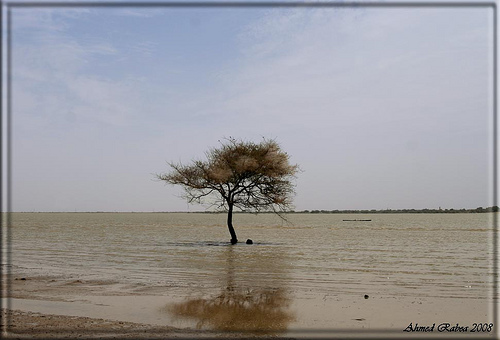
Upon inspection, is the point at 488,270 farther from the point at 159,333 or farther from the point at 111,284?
the point at 159,333

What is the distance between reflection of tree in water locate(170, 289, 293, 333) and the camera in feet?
32.2

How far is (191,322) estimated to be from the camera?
32.9ft

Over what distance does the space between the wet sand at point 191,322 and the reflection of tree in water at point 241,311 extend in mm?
51

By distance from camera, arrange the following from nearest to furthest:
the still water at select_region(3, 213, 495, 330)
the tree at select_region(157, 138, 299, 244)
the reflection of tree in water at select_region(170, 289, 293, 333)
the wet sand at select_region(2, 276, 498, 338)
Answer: the wet sand at select_region(2, 276, 498, 338) → the reflection of tree in water at select_region(170, 289, 293, 333) → the still water at select_region(3, 213, 495, 330) → the tree at select_region(157, 138, 299, 244)

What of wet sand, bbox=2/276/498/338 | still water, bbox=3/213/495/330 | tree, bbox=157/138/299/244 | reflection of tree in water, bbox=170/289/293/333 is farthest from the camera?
tree, bbox=157/138/299/244

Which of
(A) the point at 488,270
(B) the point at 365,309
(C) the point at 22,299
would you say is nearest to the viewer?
(B) the point at 365,309

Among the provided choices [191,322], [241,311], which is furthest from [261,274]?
[191,322]

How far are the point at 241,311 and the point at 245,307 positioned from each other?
494 millimetres

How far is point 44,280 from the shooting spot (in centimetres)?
1655

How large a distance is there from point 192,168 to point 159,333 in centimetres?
2648

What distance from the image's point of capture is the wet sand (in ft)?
29.7

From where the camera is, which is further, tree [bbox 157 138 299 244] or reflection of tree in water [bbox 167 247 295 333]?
tree [bbox 157 138 299 244]

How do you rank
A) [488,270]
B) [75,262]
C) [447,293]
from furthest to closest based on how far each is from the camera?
[75,262]
[488,270]
[447,293]

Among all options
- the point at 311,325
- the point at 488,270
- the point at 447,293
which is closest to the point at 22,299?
the point at 311,325
